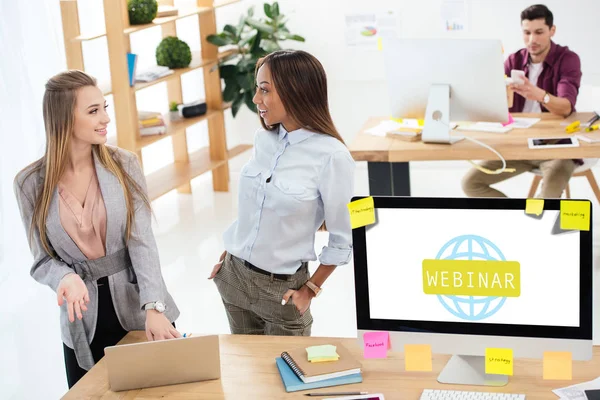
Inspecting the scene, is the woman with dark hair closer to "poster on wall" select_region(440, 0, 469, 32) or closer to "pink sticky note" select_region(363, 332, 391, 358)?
"pink sticky note" select_region(363, 332, 391, 358)

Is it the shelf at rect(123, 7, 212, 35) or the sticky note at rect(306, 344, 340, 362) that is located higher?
the shelf at rect(123, 7, 212, 35)

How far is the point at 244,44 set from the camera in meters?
5.86

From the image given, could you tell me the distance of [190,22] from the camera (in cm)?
639

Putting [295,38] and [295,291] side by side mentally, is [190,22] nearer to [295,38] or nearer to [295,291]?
[295,38]

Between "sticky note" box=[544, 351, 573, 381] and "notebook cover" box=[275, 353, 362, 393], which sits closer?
"sticky note" box=[544, 351, 573, 381]

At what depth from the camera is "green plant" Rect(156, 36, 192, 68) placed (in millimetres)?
5426

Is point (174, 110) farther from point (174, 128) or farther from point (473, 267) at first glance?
point (473, 267)

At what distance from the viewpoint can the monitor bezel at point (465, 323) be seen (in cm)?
188

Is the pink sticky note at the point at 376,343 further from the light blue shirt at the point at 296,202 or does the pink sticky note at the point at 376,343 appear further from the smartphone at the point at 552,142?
the smartphone at the point at 552,142

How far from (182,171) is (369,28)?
1.80 metres

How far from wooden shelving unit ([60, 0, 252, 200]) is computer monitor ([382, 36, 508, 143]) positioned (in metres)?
1.71

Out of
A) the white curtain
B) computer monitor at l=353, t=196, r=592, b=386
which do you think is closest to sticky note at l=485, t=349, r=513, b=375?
computer monitor at l=353, t=196, r=592, b=386

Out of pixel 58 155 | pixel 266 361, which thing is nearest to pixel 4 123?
pixel 58 155

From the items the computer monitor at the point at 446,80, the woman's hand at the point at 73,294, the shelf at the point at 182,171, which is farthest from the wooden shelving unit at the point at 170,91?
the woman's hand at the point at 73,294
